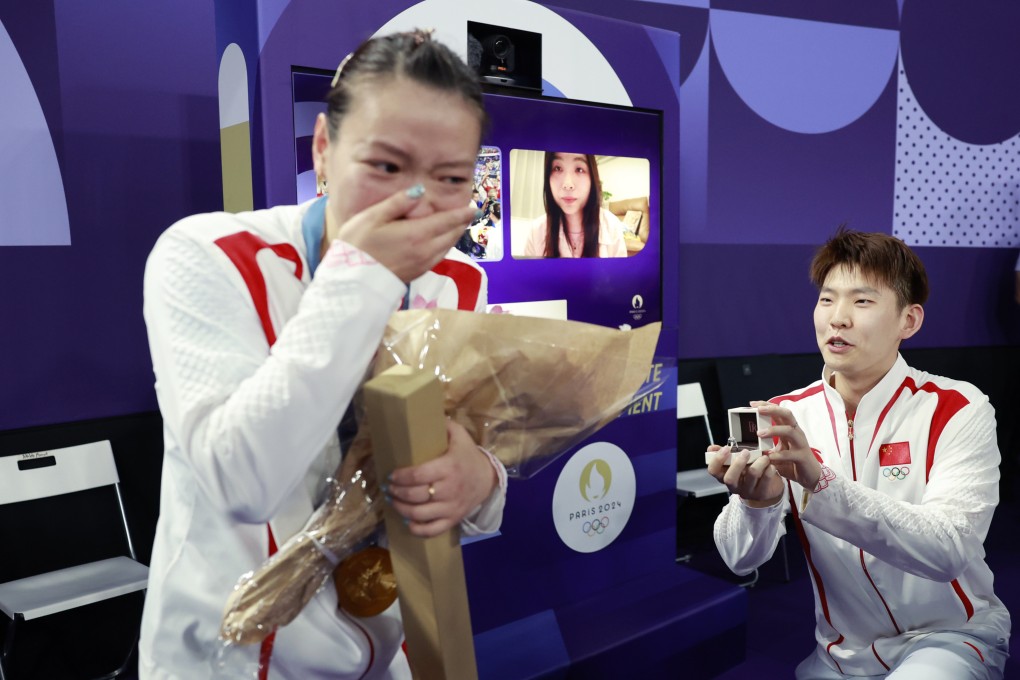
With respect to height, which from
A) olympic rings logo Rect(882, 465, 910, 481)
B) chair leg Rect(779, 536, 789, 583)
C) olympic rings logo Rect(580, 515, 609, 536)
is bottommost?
chair leg Rect(779, 536, 789, 583)

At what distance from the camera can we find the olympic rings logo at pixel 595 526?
135 inches

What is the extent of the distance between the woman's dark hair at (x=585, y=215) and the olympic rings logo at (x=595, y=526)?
1.11 metres

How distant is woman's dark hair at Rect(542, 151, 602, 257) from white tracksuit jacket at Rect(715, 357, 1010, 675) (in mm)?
1356

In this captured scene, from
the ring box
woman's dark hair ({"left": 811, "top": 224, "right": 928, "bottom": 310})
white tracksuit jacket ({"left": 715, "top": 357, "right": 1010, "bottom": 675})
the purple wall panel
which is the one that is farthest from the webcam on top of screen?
the ring box

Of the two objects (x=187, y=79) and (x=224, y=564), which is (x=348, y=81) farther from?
(x=187, y=79)

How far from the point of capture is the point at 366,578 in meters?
0.97

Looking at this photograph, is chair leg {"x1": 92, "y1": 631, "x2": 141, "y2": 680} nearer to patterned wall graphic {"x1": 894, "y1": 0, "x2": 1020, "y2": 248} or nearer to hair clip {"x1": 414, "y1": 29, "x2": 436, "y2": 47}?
Result: hair clip {"x1": 414, "y1": 29, "x2": 436, "y2": 47}

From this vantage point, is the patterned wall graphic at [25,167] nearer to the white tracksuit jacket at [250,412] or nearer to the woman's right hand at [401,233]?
the white tracksuit jacket at [250,412]

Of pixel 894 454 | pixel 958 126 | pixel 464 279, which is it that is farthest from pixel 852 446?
pixel 958 126

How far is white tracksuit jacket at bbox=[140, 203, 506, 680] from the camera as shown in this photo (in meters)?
0.80

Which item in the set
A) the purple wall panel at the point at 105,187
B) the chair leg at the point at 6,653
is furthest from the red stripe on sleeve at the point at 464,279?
the purple wall panel at the point at 105,187

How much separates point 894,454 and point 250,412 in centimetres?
174

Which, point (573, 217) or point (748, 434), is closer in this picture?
point (748, 434)

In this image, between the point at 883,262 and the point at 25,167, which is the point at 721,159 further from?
the point at 25,167
